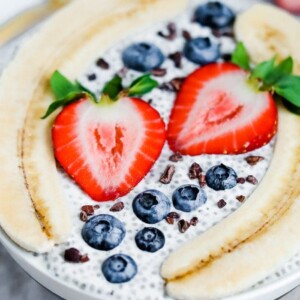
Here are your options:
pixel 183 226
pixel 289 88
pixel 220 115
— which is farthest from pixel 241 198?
pixel 289 88

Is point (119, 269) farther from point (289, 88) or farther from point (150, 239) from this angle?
point (289, 88)

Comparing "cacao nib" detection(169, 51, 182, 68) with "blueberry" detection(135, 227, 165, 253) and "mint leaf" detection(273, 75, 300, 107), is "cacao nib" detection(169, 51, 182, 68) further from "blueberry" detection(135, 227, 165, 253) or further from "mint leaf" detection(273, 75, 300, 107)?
"blueberry" detection(135, 227, 165, 253)

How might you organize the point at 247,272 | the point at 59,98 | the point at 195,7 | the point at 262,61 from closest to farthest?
the point at 247,272 < the point at 59,98 < the point at 262,61 < the point at 195,7

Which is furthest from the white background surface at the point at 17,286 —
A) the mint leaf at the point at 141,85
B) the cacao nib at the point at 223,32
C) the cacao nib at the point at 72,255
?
the cacao nib at the point at 223,32

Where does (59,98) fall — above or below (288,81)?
above

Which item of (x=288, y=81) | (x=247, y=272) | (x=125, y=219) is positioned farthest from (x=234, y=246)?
(x=288, y=81)

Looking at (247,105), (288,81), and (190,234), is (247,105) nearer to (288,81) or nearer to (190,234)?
(288,81)

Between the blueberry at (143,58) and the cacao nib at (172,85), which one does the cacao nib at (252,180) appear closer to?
the cacao nib at (172,85)
